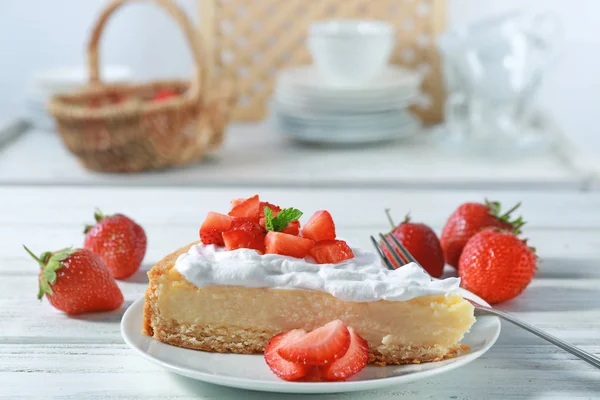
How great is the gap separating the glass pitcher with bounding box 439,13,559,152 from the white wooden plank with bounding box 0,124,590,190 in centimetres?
10

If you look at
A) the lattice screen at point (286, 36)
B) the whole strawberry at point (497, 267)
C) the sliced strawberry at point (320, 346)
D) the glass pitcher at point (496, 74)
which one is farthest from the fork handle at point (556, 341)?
the lattice screen at point (286, 36)

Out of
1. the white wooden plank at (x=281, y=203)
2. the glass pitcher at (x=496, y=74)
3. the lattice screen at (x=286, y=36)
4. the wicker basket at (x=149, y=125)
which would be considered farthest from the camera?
the lattice screen at (x=286, y=36)

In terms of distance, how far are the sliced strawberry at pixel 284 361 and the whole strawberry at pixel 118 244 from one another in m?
0.34

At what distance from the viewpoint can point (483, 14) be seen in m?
2.81

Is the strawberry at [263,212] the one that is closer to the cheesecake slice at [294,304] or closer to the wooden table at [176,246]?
the cheesecake slice at [294,304]

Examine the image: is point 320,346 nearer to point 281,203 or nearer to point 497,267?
point 497,267

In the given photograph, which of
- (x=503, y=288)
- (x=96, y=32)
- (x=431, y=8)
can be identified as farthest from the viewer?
(x=431, y=8)

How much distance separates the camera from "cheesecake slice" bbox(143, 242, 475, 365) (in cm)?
93

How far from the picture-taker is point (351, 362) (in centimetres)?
87

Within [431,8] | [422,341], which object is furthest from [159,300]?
[431,8]

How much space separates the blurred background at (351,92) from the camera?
2070mm

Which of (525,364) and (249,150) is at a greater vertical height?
(525,364)

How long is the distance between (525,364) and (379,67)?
1.43 metres

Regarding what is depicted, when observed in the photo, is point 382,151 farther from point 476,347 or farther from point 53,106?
point 476,347
